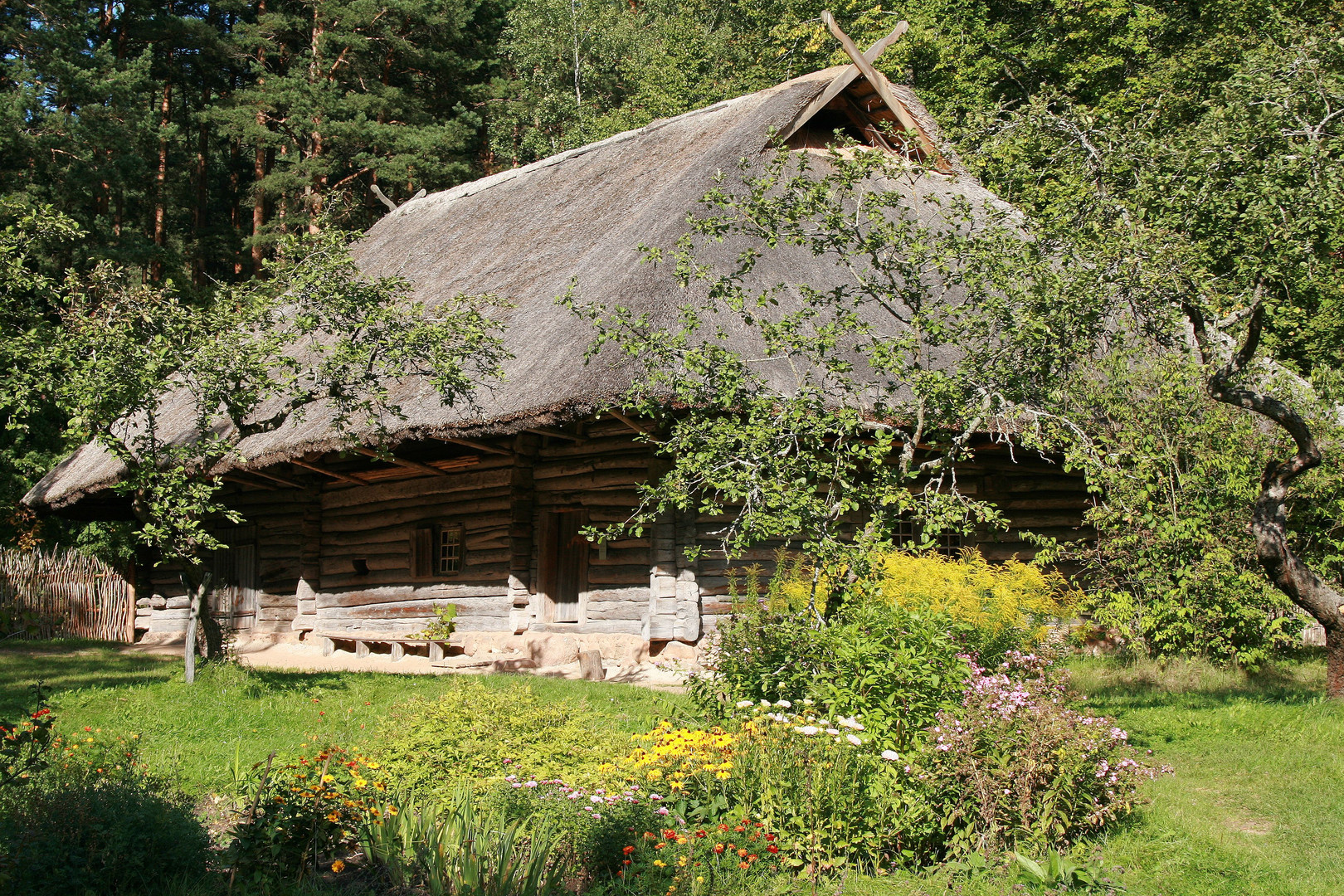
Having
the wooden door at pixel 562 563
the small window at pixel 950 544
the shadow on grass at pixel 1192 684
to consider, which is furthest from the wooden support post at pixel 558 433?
the shadow on grass at pixel 1192 684

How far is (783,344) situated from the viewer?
23.7 feet

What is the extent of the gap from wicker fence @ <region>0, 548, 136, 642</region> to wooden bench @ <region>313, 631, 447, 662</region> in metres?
4.96

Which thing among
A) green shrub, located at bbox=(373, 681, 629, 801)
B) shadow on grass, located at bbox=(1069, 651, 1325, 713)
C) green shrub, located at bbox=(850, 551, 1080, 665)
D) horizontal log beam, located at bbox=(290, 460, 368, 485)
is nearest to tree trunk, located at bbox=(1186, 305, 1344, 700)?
shadow on grass, located at bbox=(1069, 651, 1325, 713)

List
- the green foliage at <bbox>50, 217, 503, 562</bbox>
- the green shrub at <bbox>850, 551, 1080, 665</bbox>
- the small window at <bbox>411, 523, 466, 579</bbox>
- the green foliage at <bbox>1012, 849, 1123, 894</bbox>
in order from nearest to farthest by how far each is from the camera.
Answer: the green foliage at <bbox>1012, 849, 1123, 894</bbox> < the green shrub at <bbox>850, 551, 1080, 665</bbox> < the green foliage at <bbox>50, 217, 503, 562</bbox> < the small window at <bbox>411, 523, 466, 579</bbox>

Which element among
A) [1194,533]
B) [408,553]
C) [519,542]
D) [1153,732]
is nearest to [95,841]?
[1153,732]

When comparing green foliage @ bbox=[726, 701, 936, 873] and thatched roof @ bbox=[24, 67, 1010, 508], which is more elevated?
thatched roof @ bbox=[24, 67, 1010, 508]

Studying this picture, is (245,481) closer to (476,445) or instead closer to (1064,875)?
(476,445)

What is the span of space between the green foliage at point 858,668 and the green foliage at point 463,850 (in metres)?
1.62

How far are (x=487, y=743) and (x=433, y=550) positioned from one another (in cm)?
884

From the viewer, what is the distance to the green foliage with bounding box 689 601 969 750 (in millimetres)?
5535

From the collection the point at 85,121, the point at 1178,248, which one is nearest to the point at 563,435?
the point at 1178,248

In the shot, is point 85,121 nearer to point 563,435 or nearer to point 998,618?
point 563,435

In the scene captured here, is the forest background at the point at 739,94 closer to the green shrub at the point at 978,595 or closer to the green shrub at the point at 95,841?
the green shrub at the point at 978,595

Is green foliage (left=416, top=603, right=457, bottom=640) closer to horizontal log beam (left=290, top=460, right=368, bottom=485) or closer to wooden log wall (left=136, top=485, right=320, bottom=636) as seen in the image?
horizontal log beam (left=290, top=460, right=368, bottom=485)
